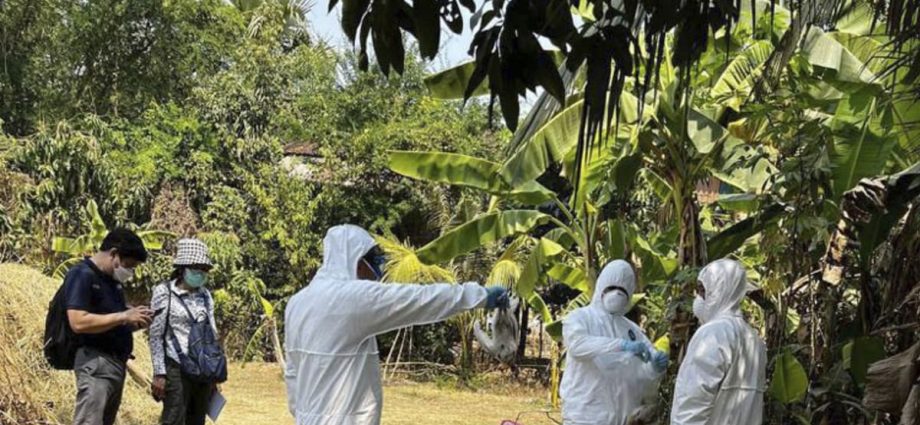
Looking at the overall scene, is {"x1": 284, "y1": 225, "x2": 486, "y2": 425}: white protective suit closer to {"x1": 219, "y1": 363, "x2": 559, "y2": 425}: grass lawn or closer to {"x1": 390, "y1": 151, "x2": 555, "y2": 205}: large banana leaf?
{"x1": 390, "y1": 151, "x2": 555, "y2": 205}: large banana leaf

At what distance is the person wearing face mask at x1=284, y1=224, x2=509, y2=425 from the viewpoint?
4355 millimetres

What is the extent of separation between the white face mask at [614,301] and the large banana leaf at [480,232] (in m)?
3.23

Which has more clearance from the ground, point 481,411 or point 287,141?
point 287,141

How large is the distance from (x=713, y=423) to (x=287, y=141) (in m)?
13.5

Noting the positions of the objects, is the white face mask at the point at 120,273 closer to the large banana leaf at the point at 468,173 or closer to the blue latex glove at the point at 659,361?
the blue latex glove at the point at 659,361

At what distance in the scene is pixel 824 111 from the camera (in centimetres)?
745

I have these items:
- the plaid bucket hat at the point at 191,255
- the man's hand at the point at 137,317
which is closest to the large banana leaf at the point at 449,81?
the plaid bucket hat at the point at 191,255

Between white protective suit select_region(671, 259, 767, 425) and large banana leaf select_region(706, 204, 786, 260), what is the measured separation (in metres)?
1.94

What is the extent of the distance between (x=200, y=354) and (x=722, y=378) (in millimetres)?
3255

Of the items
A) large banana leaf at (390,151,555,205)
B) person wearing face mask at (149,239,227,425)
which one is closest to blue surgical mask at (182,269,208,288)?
person wearing face mask at (149,239,227,425)

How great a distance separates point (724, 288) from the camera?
4758 mm

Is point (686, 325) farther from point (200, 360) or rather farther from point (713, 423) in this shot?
point (200, 360)

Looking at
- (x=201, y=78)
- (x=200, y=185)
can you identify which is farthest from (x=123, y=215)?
Result: (x=201, y=78)

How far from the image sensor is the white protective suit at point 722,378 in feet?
14.7
